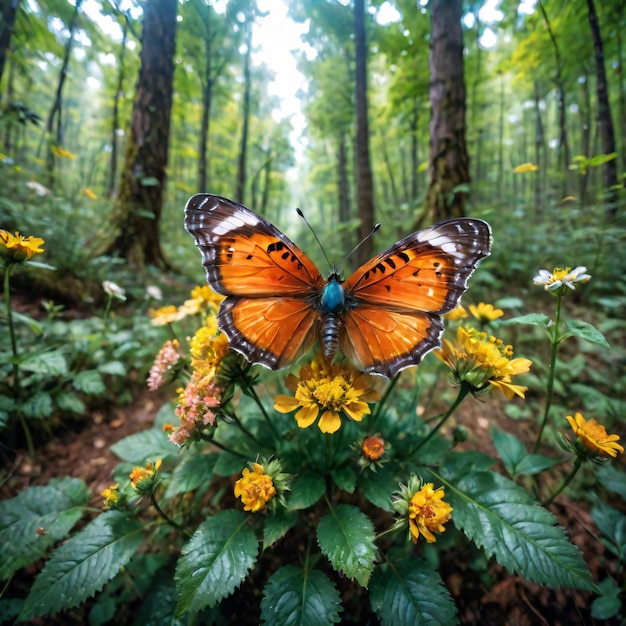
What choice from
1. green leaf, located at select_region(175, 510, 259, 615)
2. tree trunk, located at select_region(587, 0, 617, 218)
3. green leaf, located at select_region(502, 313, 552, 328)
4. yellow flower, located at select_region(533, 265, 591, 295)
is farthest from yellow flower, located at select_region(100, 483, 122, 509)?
tree trunk, located at select_region(587, 0, 617, 218)

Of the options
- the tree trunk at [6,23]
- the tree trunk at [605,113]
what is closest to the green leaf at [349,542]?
the tree trunk at [605,113]

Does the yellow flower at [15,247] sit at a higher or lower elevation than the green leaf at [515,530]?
higher

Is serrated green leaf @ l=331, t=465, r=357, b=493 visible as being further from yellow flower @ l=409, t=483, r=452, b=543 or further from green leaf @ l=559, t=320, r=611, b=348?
green leaf @ l=559, t=320, r=611, b=348

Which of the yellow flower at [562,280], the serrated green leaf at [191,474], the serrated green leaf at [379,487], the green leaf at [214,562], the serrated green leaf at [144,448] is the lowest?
the green leaf at [214,562]

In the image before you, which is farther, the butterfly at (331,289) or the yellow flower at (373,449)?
the butterfly at (331,289)

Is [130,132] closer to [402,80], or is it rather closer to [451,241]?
[451,241]

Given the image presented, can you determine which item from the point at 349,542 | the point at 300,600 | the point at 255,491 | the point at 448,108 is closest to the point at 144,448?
the point at 255,491

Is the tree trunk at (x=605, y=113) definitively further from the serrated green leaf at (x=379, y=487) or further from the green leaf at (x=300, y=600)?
the green leaf at (x=300, y=600)
